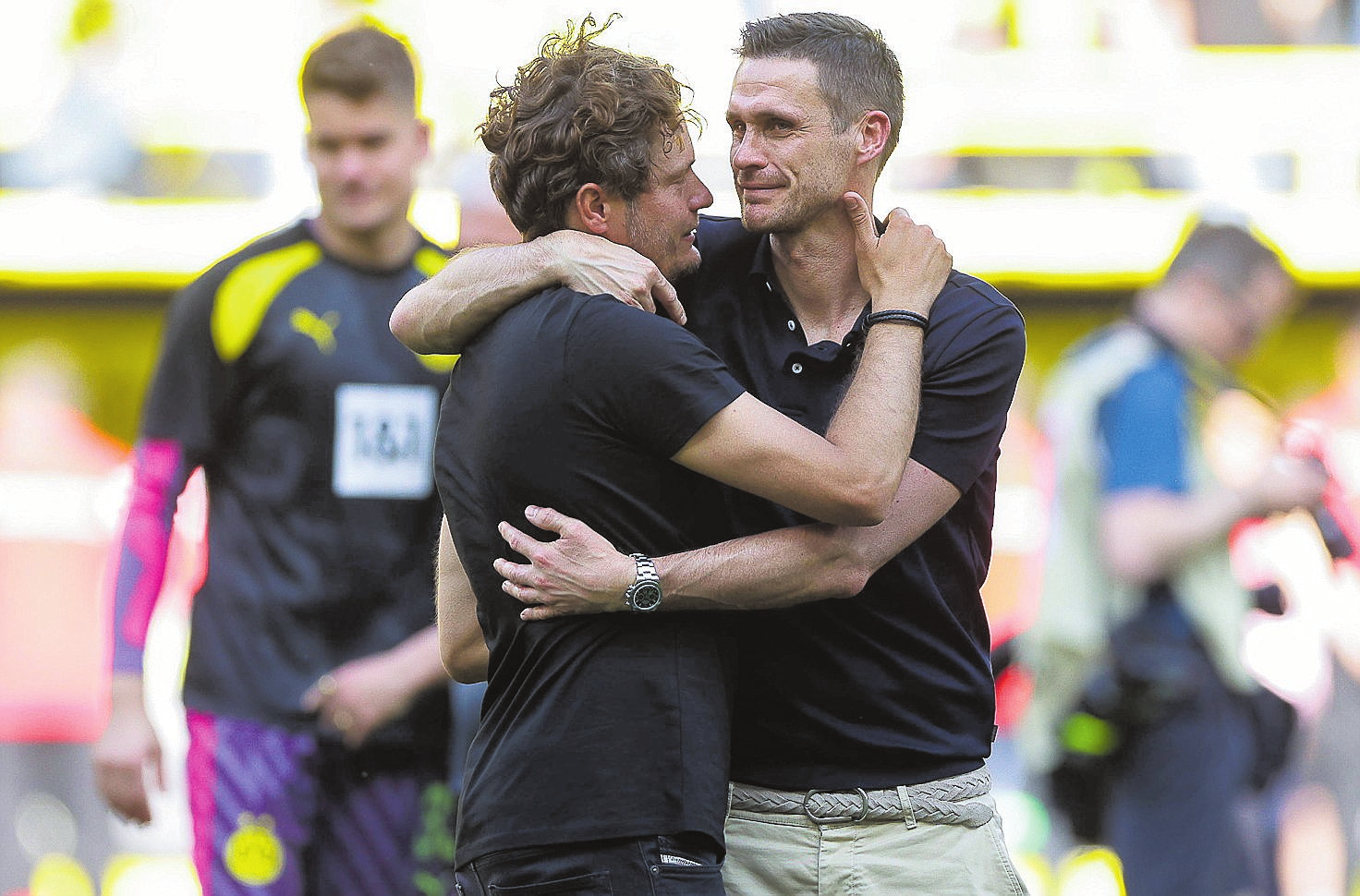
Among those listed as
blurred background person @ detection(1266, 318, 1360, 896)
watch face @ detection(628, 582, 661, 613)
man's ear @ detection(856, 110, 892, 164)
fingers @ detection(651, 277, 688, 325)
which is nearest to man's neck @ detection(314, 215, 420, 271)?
man's ear @ detection(856, 110, 892, 164)

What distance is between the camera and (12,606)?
194 inches

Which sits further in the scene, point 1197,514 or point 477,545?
point 1197,514

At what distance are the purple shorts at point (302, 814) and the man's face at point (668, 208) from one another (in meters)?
1.80

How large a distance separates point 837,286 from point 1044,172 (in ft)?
10.1

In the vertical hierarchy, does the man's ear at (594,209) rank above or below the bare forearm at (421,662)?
above

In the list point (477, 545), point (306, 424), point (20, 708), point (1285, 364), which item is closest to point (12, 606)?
point (20, 708)

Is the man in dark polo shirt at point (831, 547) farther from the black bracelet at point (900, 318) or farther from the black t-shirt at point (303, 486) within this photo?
the black t-shirt at point (303, 486)

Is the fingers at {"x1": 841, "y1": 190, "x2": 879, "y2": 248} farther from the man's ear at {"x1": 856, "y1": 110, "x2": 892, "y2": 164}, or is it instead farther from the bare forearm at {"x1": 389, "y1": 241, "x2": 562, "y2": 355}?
the bare forearm at {"x1": 389, "y1": 241, "x2": 562, "y2": 355}

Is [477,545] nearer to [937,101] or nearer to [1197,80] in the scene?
[937,101]

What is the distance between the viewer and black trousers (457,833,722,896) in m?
1.78

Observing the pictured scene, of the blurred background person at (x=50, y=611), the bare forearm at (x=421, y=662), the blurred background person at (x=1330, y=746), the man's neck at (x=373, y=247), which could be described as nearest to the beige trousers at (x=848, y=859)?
the bare forearm at (x=421, y=662)

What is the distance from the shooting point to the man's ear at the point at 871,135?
2.25 m

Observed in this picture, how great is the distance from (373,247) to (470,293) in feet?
5.54

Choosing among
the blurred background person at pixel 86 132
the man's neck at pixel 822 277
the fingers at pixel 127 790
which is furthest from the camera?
the blurred background person at pixel 86 132
